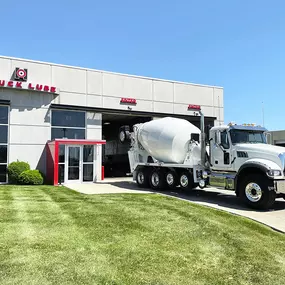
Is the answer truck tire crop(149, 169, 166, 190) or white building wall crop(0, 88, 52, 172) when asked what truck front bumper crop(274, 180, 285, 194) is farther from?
white building wall crop(0, 88, 52, 172)

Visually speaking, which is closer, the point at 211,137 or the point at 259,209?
the point at 259,209

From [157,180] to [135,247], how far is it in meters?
9.61

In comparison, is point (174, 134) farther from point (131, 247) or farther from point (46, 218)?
point (131, 247)

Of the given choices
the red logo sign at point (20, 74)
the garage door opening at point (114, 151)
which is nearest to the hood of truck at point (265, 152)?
the red logo sign at point (20, 74)

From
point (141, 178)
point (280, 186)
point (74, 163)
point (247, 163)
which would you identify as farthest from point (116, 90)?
point (280, 186)

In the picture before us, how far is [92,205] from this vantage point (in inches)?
387

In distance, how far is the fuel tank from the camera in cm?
1419

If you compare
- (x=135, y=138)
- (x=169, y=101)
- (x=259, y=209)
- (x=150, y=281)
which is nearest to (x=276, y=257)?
(x=150, y=281)

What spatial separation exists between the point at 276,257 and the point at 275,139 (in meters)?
42.1

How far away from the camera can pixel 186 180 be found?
13.6 meters

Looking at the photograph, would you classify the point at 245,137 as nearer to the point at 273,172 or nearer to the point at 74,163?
the point at 273,172

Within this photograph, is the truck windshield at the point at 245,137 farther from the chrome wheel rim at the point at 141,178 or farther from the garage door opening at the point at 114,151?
the garage door opening at the point at 114,151

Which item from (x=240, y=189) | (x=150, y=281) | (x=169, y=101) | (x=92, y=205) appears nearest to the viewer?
(x=150, y=281)

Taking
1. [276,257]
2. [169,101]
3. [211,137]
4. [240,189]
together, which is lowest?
[276,257]
